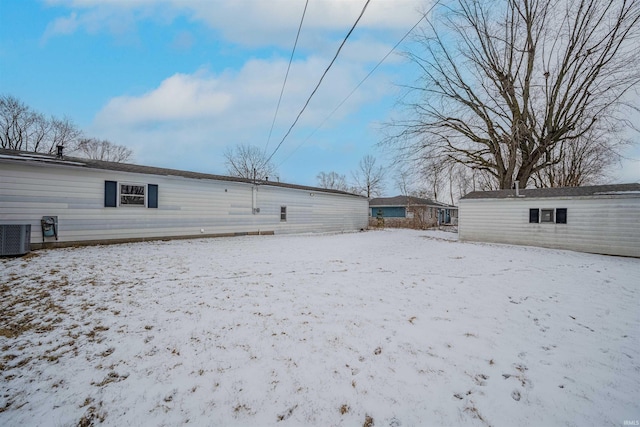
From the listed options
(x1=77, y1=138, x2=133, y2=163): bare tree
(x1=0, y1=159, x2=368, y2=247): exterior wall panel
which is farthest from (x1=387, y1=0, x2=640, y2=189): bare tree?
(x1=77, y1=138, x2=133, y2=163): bare tree

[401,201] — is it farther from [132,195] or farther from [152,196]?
[132,195]

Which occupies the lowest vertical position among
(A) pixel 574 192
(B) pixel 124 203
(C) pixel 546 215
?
Answer: (C) pixel 546 215

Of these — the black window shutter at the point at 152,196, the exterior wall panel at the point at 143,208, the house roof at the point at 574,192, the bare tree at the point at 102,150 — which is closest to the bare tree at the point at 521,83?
the house roof at the point at 574,192

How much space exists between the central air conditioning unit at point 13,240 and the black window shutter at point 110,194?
2.75m

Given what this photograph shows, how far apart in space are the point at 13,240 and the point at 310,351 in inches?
375

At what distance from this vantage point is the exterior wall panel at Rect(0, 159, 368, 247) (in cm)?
841

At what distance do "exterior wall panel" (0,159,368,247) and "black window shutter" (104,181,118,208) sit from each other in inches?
4.9

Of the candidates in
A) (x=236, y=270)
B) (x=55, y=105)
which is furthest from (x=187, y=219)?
(x=55, y=105)

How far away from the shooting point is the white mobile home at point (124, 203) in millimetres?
8414

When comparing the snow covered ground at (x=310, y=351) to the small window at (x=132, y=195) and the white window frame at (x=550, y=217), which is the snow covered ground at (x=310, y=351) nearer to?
the small window at (x=132, y=195)

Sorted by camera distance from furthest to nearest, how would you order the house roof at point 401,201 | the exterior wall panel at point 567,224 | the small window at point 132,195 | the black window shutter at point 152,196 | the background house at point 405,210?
1. the house roof at point 401,201
2. the background house at point 405,210
3. the black window shutter at point 152,196
4. the small window at point 132,195
5. the exterior wall panel at point 567,224

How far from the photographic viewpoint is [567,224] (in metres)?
11.6

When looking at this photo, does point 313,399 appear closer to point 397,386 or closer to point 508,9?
point 397,386

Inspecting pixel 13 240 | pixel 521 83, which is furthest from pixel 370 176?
pixel 13 240
